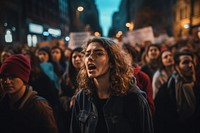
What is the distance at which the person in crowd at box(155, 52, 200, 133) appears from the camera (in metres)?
3.74

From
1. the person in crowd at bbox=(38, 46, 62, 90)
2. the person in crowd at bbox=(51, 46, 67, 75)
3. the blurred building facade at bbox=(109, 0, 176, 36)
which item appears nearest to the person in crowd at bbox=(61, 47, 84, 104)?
the person in crowd at bbox=(38, 46, 62, 90)

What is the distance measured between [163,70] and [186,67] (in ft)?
3.91

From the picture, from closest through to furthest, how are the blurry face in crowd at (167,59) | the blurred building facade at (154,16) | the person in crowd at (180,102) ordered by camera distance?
1. the person in crowd at (180,102)
2. the blurry face in crowd at (167,59)
3. the blurred building facade at (154,16)

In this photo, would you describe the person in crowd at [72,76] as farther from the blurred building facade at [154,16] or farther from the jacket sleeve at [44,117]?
the blurred building facade at [154,16]

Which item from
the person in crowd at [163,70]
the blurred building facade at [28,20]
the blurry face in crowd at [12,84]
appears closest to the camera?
the blurry face in crowd at [12,84]

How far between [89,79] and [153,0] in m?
50.6

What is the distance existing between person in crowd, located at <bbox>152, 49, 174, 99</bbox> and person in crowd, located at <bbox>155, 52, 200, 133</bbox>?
88 centimetres

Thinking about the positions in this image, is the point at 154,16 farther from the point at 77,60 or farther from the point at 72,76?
the point at 72,76

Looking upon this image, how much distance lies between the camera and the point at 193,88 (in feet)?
12.5

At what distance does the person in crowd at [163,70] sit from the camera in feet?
16.5

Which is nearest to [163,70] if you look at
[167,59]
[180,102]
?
[167,59]

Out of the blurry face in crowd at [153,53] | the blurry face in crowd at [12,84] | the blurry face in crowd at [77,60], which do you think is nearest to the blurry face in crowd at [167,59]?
the blurry face in crowd at [153,53]

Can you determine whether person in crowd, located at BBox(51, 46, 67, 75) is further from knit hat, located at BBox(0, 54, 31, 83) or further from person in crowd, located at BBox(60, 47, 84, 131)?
knit hat, located at BBox(0, 54, 31, 83)

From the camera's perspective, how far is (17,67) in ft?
9.50
